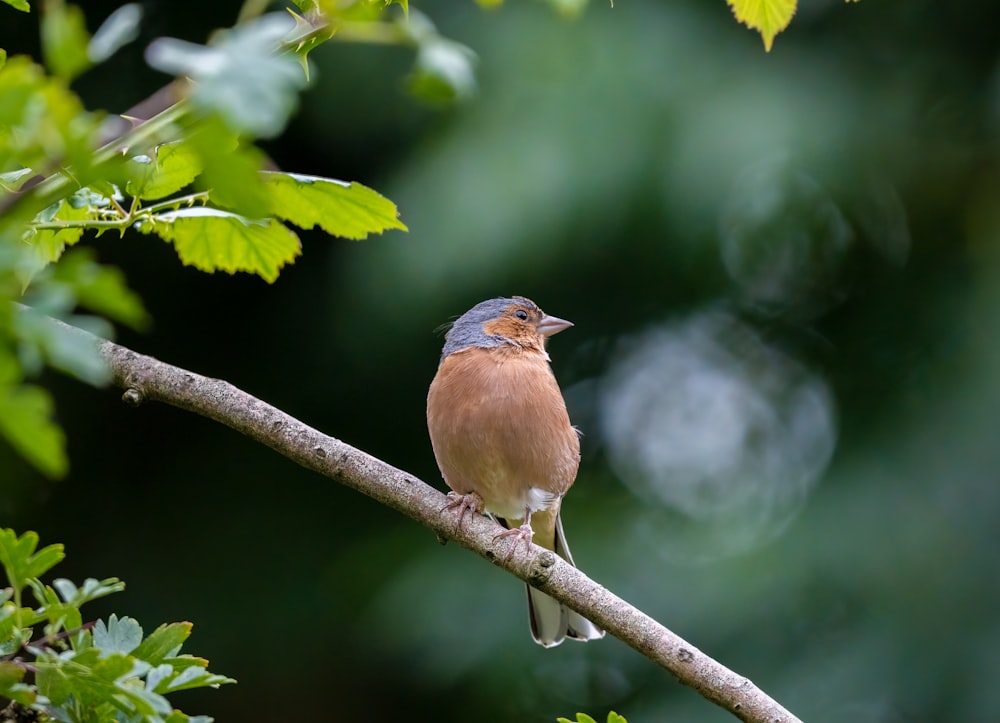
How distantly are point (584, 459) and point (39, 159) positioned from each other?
683 cm

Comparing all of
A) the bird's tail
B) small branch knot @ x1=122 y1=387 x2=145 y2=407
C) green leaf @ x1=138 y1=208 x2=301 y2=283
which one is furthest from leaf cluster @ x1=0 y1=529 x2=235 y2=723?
the bird's tail

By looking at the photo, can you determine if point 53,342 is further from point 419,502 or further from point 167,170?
point 419,502

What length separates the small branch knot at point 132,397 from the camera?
2.96 m

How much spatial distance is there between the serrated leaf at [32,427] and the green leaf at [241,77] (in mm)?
332

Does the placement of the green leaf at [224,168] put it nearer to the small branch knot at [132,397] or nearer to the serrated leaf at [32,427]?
the serrated leaf at [32,427]

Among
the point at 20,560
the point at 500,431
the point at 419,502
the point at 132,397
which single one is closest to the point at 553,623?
the point at 500,431

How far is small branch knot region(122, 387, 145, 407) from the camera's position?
296 centimetres

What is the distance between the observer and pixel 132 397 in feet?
9.77

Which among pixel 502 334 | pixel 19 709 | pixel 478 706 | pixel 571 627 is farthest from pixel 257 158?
pixel 478 706

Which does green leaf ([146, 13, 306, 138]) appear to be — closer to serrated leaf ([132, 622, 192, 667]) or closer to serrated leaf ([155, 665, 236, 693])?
serrated leaf ([155, 665, 236, 693])

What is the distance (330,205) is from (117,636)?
884 mm

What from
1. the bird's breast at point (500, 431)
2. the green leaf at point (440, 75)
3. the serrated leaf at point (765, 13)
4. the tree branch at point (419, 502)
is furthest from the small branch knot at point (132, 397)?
the green leaf at point (440, 75)

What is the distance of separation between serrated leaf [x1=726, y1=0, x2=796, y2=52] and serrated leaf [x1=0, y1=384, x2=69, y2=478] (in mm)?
1452

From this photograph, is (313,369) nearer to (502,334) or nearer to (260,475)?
(260,475)
